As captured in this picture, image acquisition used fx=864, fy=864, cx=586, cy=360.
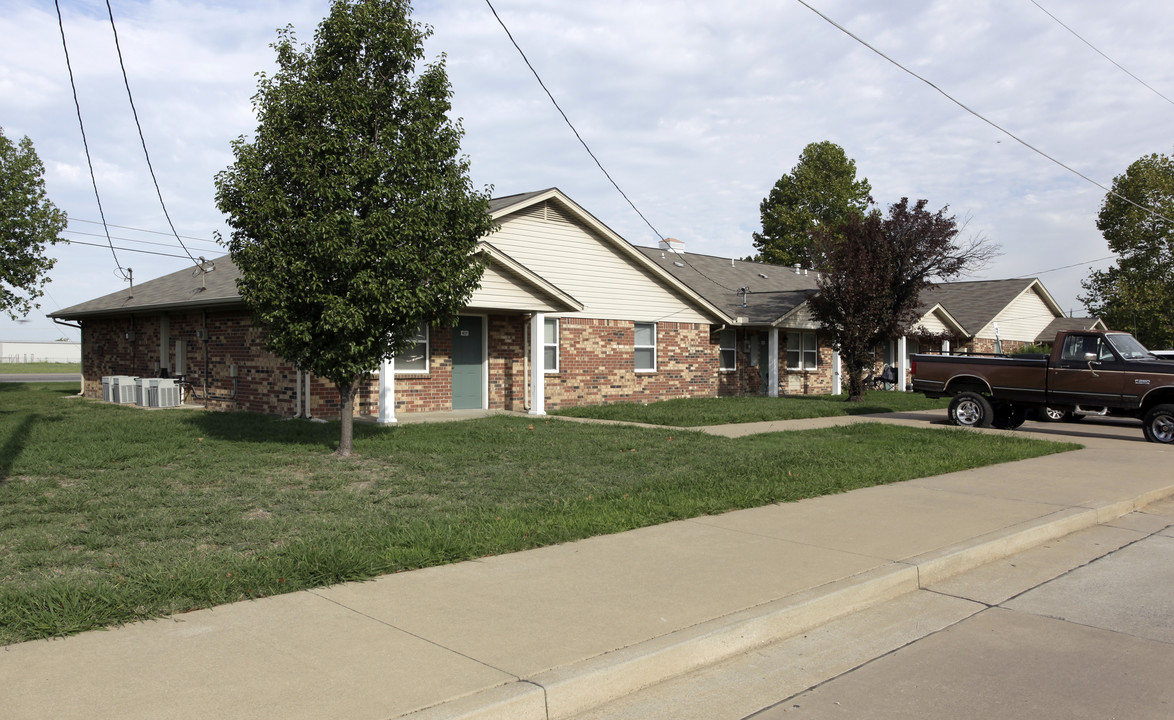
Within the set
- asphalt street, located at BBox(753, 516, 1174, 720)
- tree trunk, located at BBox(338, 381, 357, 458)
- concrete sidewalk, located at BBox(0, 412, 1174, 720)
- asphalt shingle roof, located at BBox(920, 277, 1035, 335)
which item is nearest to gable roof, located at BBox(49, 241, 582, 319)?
tree trunk, located at BBox(338, 381, 357, 458)

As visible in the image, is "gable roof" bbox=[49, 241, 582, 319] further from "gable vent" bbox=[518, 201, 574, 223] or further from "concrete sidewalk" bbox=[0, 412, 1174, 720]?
"concrete sidewalk" bbox=[0, 412, 1174, 720]

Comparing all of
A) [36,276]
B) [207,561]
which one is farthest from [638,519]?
[36,276]

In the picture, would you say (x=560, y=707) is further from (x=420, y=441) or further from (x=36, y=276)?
(x=36, y=276)

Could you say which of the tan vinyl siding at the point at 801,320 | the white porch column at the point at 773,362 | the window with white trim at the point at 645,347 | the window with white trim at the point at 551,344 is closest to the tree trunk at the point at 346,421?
the window with white trim at the point at 551,344

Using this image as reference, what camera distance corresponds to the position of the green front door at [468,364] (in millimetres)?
19109

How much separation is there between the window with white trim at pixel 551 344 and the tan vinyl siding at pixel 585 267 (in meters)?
0.89

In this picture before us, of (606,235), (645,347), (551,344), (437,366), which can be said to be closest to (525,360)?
(551,344)

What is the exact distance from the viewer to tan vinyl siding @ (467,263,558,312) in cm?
1770

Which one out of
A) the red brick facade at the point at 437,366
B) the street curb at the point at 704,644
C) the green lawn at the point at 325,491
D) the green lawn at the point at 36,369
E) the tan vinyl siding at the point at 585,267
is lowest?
the street curb at the point at 704,644

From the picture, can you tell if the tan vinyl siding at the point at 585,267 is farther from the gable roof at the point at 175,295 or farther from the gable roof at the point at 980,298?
the gable roof at the point at 980,298

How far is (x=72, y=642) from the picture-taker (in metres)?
4.68

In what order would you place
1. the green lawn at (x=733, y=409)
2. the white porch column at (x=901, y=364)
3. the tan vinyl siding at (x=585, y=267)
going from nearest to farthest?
1. the green lawn at (x=733, y=409)
2. the tan vinyl siding at (x=585, y=267)
3. the white porch column at (x=901, y=364)

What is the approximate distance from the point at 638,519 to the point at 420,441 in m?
6.13

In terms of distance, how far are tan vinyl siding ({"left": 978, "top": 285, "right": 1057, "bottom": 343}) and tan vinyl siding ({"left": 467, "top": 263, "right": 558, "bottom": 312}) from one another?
2546cm
